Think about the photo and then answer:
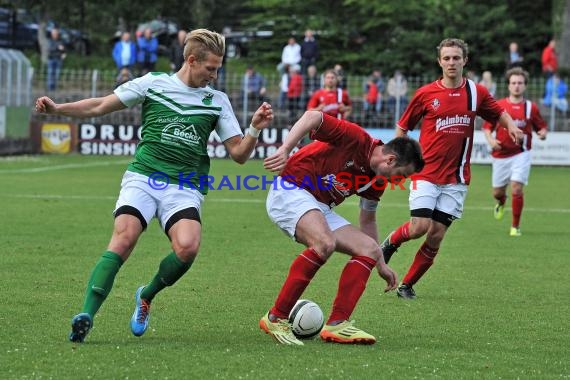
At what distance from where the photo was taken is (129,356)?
642cm

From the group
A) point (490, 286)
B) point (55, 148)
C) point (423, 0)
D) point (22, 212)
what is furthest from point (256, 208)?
point (423, 0)

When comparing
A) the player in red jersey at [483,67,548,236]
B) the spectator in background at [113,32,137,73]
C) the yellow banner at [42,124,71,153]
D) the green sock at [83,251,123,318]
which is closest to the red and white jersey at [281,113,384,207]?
the green sock at [83,251,123,318]

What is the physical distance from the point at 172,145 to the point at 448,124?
3.22 m

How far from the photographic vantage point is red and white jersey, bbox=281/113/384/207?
732 centimetres

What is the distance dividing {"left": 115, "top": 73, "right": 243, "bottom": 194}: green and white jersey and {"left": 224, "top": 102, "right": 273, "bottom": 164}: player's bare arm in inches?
3.1

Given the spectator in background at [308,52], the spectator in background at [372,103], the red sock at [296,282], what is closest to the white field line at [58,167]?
the spectator in background at [372,103]

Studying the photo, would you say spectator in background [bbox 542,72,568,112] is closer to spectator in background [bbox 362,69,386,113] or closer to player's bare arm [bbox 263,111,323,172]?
spectator in background [bbox 362,69,386,113]

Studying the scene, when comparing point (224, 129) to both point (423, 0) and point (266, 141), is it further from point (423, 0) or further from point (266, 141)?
point (423, 0)

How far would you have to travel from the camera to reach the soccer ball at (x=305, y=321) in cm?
722

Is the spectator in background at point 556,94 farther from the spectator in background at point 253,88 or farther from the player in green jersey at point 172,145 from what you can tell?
the player in green jersey at point 172,145

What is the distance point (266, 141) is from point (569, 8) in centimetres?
1401

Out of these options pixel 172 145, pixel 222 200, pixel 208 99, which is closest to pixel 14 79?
pixel 222 200

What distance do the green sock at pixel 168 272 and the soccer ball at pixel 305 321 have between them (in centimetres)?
76

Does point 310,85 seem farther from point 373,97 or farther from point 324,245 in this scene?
point 324,245
